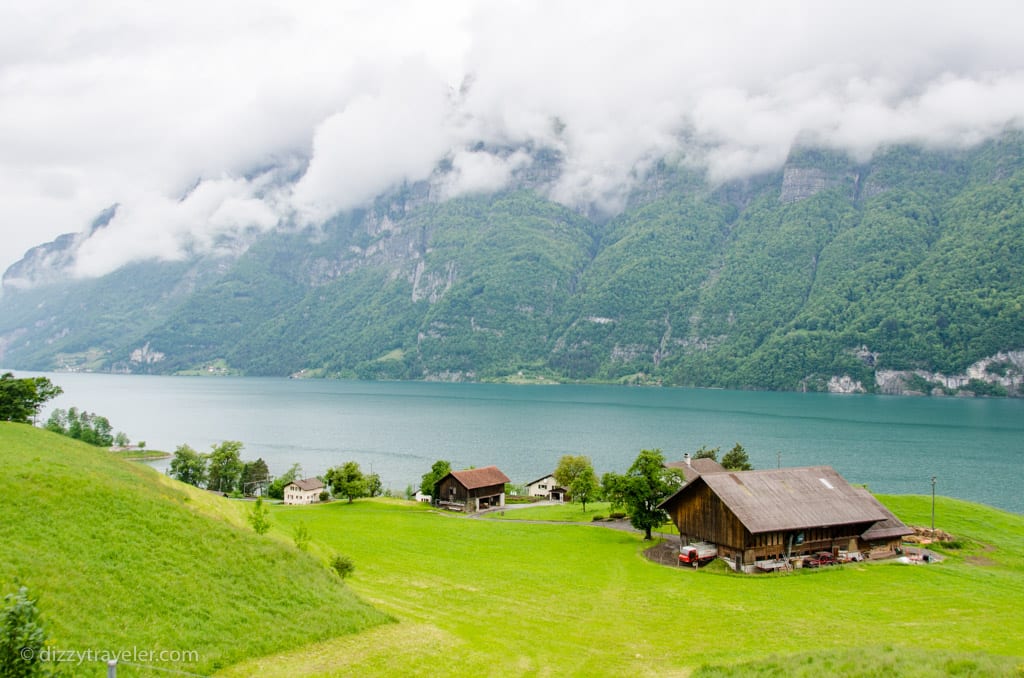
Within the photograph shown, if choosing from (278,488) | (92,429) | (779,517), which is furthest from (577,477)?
(92,429)

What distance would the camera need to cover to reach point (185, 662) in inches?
663

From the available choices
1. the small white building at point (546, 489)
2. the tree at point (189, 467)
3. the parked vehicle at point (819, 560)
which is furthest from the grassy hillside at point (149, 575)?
the tree at point (189, 467)

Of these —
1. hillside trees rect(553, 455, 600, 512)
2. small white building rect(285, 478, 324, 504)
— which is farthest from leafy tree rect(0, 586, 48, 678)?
small white building rect(285, 478, 324, 504)

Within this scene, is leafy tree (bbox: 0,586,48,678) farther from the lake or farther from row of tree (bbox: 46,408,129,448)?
row of tree (bbox: 46,408,129,448)

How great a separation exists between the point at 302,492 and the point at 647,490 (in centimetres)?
5842

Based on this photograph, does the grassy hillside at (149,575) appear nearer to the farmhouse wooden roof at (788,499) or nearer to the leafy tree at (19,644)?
the leafy tree at (19,644)

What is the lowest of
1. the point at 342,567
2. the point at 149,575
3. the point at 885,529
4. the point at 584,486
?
the point at 584,486

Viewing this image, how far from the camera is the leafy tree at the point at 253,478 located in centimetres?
10206

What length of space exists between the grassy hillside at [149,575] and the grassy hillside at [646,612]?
1.71 m

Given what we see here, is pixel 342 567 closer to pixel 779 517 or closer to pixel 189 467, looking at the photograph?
pixel 779 517

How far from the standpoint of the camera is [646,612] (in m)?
28.7

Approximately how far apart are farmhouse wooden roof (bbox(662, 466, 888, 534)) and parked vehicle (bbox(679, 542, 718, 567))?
3.70 metres

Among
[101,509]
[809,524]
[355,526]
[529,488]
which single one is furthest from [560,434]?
[101,509]

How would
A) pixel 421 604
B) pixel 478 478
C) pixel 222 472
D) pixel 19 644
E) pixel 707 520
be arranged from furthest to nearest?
pixel 222 472, pixel 478 478, pixel 707 520, pixel 421 604, pixel 19 644
